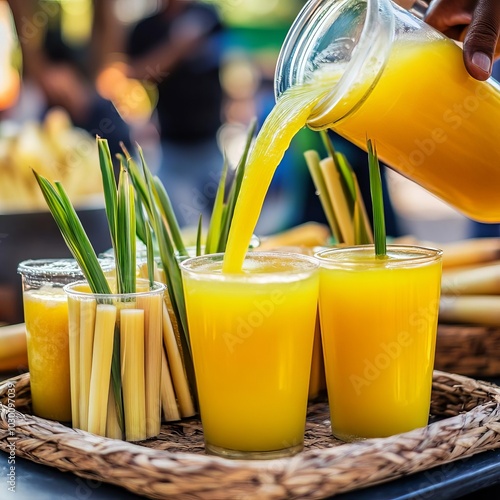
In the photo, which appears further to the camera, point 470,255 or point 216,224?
point 470,255

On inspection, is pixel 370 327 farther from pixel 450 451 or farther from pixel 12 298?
pixel 12 298

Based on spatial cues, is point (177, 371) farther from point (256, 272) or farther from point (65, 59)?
point (65, 59)

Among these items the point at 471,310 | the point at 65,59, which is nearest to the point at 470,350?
the point at 471,310

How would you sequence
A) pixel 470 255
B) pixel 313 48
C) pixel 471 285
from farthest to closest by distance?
pixel 470 255
pixel 471 285
pixel 313 48

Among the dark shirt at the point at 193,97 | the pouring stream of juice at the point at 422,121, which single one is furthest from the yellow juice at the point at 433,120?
the dark shirt at the point at 193,97

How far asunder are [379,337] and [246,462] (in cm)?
24

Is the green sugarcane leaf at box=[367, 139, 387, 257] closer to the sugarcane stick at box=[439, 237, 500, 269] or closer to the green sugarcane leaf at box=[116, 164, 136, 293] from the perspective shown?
the green sugarcane leaf at box=[116, 164, 136, 293]

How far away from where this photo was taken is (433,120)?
0.96m

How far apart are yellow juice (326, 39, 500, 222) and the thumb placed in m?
0.02

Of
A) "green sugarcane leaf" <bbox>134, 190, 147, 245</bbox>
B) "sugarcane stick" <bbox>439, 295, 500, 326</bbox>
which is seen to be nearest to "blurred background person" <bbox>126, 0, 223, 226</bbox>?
"sugarcane stick" <bbox>439, 295, 500, 326</bbox>

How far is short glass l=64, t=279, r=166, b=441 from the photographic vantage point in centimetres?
88

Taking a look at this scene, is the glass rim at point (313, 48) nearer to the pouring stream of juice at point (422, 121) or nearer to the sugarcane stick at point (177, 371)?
the pouring stream of juice at point (422, 121)

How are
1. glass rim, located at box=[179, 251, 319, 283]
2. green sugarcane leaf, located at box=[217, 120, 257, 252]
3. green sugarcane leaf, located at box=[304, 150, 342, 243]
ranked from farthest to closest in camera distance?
1. green sugarcane leaf, located at box=[304, 150, 342, 243]
2. green sugarcane leaf, located at box=[217, 120, 257, 252]
3. glass rim, located at box=[179, 251, 319, 283]

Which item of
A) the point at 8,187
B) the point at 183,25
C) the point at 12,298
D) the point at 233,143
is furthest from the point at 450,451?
the point at 233,143
